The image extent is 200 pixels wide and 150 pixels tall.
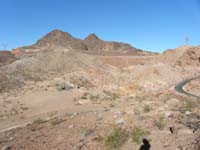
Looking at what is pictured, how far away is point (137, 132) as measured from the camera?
8.65 meters

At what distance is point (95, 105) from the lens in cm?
1769

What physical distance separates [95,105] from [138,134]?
30.6 feet

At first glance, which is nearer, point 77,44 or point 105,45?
point 77,44

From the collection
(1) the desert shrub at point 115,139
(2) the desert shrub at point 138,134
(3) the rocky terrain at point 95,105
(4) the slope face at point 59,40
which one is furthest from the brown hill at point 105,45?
(1) the desert shrub at point 115,139

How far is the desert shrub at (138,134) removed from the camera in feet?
27.0

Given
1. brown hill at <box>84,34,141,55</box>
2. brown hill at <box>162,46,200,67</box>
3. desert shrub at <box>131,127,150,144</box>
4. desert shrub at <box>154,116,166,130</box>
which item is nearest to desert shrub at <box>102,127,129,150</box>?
desert shrub at <box>131,127,150,144</box>

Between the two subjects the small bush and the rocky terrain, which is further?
the small bush

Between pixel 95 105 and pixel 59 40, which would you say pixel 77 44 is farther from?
pixel 95 105

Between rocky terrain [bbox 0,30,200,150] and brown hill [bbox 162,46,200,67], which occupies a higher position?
brown hill [bbox 162,46,200,67]

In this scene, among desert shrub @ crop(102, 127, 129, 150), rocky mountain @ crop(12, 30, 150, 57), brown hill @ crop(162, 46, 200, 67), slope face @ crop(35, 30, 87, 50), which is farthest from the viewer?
slope face @ crop(35, 30, 87, 50)

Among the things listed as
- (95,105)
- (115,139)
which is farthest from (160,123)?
(95,105)

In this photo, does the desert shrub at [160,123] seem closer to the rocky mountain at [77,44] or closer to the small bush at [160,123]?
the small bush at [160,123]

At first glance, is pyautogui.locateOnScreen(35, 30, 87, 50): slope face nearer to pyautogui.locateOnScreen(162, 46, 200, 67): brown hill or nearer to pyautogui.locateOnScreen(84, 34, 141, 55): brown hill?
pyautogui.locateOnScreen(84, 34, 141, 55): brown hill

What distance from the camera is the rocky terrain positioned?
8491 mm
